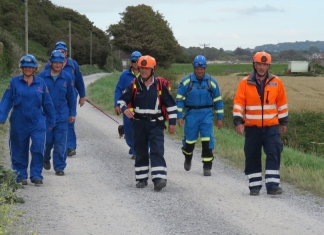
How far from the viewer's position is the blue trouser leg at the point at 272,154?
9.94 m

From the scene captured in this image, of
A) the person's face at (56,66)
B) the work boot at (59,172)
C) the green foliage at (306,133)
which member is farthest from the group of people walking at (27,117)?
the green foliage at (306,133)

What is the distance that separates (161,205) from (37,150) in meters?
2.26

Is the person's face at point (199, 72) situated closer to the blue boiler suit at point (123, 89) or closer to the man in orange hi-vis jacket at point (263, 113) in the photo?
the man in orange hi-vis jacket at point (263, 113)

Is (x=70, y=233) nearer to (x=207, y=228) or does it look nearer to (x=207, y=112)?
(x=207, y=228)

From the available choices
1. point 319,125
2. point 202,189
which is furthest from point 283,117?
point 319,125

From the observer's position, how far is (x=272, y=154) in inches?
393

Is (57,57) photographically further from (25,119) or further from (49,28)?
(49,28)

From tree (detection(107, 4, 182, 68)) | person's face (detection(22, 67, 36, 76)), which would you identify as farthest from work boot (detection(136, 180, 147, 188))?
tree (detection(107, 4, 182, 68))

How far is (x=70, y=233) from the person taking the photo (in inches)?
299

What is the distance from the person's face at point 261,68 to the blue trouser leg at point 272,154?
2.47 ft

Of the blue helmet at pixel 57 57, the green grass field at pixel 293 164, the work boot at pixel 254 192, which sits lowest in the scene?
the green grass field at pixel 293 164

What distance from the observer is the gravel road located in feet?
26.1

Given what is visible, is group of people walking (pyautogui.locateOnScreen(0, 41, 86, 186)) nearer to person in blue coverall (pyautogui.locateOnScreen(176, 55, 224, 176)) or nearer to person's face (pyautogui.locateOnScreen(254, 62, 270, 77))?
person in blue coverall (pyautogui.locateOnScreen(176, 55, 224, 176))

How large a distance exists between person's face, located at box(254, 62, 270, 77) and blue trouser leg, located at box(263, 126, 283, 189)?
0.75 m
